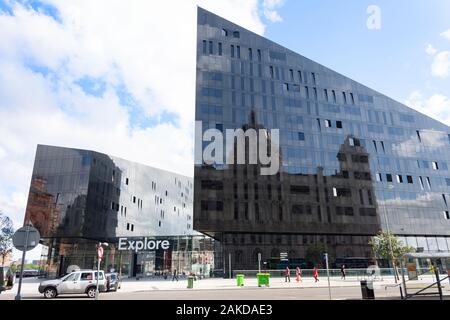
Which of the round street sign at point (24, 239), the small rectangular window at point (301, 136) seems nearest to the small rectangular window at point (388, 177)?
the small rectangular window at point (301, 136)

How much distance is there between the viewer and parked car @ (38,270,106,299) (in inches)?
803

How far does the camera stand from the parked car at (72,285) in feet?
66.9

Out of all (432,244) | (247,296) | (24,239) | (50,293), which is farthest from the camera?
(432,244)

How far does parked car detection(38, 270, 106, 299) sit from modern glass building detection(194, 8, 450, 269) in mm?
28317

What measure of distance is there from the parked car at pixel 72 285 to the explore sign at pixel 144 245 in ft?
95.8

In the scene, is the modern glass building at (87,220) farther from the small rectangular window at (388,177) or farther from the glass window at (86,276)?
the small rectangular window at (388,177)

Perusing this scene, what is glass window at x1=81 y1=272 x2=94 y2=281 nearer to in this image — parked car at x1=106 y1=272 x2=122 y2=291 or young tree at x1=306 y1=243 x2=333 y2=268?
parked car at x1=106 y1=272 x2=122 y2=291

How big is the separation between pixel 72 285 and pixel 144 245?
30.0 m

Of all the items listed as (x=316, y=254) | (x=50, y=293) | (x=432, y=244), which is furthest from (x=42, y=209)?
(x=432, y=244)

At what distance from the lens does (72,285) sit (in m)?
21.0

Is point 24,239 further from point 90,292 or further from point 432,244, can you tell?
point 432,244

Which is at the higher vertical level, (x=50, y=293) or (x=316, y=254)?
(x=316, y=254)

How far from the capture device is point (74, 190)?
5572 centimetres
